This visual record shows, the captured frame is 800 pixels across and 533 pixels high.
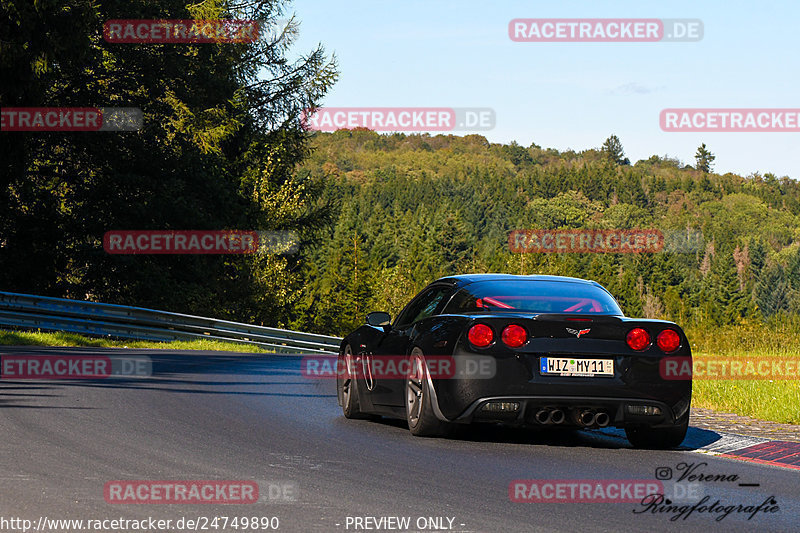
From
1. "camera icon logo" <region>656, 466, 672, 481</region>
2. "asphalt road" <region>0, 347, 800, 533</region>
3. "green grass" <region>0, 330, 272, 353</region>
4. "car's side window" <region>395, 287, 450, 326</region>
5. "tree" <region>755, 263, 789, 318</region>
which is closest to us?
"asphalt road" <region>0, 347, 800, 533</region>

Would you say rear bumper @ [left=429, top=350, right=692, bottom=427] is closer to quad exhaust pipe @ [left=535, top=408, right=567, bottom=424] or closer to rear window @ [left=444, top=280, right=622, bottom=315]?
quad exhaust pipe @ [left=535, top=408, right=567, bottom=424]

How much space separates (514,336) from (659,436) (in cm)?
150

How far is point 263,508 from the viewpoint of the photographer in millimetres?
5691

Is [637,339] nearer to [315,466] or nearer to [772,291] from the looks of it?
[315,466]

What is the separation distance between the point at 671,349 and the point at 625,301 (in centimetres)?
14421

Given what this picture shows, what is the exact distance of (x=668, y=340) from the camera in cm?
835

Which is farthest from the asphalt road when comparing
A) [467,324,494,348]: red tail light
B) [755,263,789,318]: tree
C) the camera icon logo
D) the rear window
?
[755,263,789,318]: tree

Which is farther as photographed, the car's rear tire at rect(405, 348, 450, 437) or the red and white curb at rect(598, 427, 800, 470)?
the car's rear tire at rect(405, 348, 450, 437)

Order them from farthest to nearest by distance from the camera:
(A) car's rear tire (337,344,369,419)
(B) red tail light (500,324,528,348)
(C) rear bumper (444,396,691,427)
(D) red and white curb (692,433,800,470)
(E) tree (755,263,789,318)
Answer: (E) tree (755,263,789,318), (A) car's rear tire (337,344,369,419), (B) red tail light (500,324,528,348), (C) rear bumper (444,396,691,427), (D) red and white curb (692,433,800,470)

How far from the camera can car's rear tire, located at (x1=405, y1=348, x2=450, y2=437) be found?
8492 millimetres

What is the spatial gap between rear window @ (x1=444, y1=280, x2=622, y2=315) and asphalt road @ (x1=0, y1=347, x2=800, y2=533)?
1.10 meters

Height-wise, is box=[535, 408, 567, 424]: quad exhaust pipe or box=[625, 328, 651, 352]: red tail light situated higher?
box=[625, 328, 651, 352]: red tail light

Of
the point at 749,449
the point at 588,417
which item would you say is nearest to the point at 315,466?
the point at 588,417

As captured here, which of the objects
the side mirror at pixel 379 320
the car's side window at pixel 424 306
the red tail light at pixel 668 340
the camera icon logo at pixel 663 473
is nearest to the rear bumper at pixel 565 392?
the red tail light at pixel 668 340
